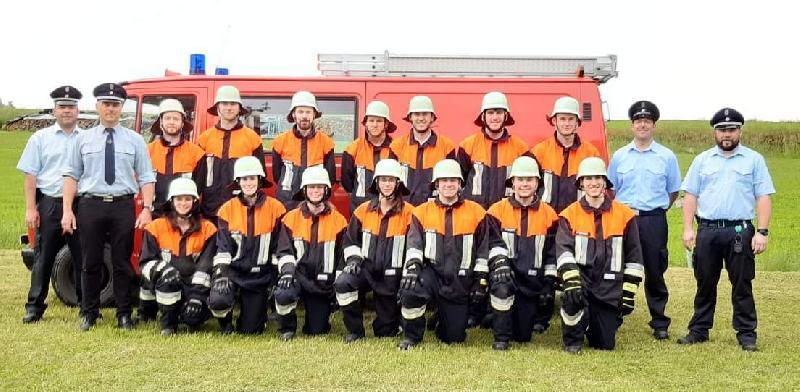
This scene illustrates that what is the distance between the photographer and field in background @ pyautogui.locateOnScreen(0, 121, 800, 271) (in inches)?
535

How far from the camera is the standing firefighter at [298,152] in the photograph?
22.6 ft

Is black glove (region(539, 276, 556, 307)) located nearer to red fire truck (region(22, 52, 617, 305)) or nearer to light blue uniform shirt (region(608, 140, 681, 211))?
light blue uniform shirt (region(608, 140, 681, 211))

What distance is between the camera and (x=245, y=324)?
256 inches

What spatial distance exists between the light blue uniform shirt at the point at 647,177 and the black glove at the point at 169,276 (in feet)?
11.6

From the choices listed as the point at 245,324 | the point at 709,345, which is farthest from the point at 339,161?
the point at 709,345

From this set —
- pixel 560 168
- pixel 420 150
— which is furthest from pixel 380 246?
pixel 560 168

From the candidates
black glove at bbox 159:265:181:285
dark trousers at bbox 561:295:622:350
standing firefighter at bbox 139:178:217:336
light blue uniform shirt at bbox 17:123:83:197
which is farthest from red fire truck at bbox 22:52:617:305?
dark trousers at bbox 561:295:622:350

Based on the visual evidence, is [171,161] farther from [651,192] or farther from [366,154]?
[651,192]

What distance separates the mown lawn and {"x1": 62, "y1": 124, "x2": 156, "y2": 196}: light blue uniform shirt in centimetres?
109

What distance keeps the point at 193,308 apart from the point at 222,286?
11.9 inches

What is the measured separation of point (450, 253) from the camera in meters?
6.24

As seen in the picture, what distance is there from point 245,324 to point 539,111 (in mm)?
3071

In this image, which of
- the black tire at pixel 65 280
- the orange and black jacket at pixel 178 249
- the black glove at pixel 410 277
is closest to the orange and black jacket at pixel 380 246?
the black glove at pixel 410 277

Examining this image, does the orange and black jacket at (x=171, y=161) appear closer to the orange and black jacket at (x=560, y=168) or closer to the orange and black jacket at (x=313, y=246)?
the orange and black jacket at (x=313, y=246)
